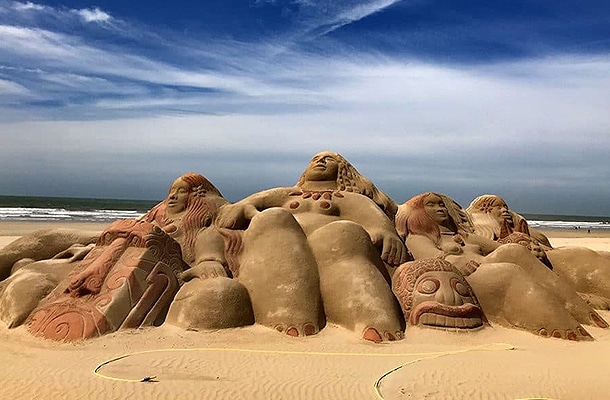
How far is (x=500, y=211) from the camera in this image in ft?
31.6

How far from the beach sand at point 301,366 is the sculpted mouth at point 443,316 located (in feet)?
0.33

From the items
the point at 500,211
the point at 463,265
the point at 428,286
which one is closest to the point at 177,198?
the point at 428,286

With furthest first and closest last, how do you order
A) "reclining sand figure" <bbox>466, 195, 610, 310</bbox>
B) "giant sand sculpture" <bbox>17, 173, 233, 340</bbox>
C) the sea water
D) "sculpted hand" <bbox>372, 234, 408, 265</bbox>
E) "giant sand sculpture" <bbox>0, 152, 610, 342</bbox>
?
the sea water
"reclining sand figure" <bbox>466, 195, 610, 310</bbox>
"sculpted hand" <bbox>372, 234, 408, 265</bbox>
"giant sand sculpture" <bbox>0, 152, 610, 342</bbox>
"giant sand sculpture" <bbox>17, 173, 233, 340</bbox>

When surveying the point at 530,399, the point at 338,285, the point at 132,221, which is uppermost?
the point at 132,221

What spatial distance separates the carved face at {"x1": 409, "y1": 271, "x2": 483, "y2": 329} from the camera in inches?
236

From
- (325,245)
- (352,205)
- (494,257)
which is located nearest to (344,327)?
(325,245)

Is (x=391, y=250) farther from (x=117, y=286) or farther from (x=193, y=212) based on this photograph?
(x=117, y=286)

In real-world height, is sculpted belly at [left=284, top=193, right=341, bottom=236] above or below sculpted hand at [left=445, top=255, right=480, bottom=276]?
above

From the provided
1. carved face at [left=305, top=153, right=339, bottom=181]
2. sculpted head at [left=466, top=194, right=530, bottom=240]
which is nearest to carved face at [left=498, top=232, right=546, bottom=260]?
sculpted head at [left=466, top=194, right=530, bottom=240]

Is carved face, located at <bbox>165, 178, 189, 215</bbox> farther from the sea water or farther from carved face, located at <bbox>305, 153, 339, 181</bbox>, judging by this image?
the sea water

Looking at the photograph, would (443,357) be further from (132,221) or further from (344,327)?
(132,221)

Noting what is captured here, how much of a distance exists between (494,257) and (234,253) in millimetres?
3161

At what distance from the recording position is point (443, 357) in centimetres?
528

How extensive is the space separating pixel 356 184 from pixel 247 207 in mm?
1557
